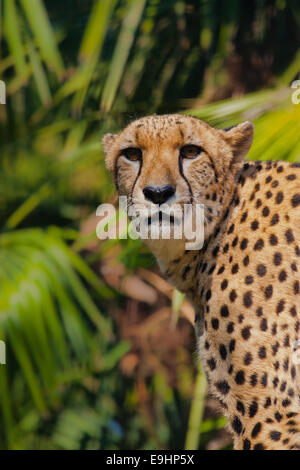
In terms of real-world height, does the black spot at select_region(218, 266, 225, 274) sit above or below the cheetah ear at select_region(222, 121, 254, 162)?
below

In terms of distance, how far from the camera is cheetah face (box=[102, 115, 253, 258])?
272cm

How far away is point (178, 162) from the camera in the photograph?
9.16 feet

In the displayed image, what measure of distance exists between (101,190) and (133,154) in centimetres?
297

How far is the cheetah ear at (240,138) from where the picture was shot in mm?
2883

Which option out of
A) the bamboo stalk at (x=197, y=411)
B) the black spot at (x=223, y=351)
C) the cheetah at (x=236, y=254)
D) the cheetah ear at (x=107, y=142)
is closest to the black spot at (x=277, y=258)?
the cheetah at (x=236, y=254)

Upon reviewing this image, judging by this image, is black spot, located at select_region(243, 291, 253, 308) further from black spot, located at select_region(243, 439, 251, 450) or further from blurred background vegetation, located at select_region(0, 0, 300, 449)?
blurred background vegetation, located at select_region(0, 0, 300, 449)

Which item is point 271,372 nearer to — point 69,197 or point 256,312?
point 256,312

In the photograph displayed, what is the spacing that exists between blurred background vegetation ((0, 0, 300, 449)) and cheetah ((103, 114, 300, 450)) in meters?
0.70

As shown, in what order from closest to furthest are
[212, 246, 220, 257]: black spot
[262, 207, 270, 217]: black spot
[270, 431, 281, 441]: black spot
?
[270, 431, 281, 441]: black spot, [262, 207, 270, 217]: black spot, [212, 246, 220, 257]: black spot

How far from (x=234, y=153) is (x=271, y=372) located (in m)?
0.76

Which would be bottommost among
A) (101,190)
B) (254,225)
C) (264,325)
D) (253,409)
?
(253,409)

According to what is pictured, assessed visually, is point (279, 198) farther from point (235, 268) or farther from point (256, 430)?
point (256, 430)

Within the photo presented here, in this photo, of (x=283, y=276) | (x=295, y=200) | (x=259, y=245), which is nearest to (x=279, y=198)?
(x=295, y=200)

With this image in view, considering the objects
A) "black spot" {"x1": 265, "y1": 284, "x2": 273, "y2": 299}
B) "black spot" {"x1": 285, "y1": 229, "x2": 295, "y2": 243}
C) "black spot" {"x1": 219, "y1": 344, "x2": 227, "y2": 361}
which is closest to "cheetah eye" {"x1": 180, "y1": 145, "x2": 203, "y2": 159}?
"black spot" {"x1": 285, "y1": 229, "x2": 295, "y2": 243}
